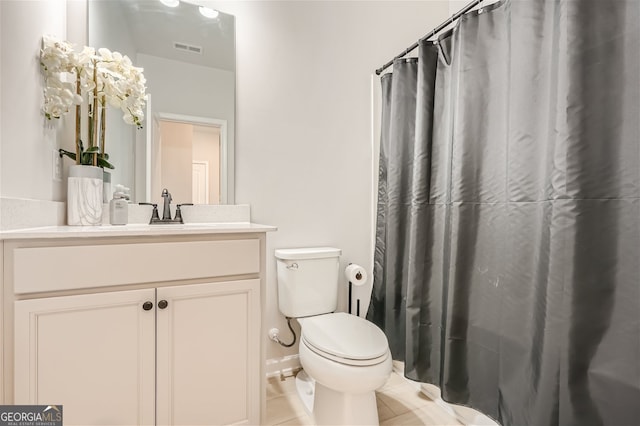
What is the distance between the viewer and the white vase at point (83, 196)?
124 cm

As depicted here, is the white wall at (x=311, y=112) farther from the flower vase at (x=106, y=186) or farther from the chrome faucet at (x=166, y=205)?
the flower vase at (x=106, y=186)

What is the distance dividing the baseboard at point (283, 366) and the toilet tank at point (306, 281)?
0.34m

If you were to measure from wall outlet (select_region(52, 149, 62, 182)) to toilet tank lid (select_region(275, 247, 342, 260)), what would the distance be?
1027 mm

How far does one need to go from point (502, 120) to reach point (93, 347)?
1675 mm

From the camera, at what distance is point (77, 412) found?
3.20 ft

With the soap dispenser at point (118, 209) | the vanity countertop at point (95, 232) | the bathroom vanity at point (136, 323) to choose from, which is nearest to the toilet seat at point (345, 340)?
the bathroom vanity at point (136, 323)

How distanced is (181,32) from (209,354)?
1.56 meters

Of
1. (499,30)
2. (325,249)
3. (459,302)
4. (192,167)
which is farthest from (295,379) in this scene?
(499,30)

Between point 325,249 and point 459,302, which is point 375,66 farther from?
point 459,302

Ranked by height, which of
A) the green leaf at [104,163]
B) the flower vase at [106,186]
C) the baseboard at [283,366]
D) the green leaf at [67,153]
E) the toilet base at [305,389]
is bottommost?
the toilet base at [305,389]

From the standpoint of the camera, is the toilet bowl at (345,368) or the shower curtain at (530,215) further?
the toilet bowl at (345,368)

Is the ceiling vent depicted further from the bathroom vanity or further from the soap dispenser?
the bathroom vanity

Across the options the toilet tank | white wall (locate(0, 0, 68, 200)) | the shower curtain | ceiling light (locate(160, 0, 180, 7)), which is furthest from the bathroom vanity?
ceiling light (locate(160, 0, 180, 7))

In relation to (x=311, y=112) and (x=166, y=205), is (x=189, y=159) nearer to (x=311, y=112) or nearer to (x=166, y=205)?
(x=166, y=205)
